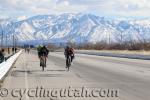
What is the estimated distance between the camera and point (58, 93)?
16.5m

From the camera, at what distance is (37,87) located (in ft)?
61.9

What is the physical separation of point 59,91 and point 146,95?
3.29 m

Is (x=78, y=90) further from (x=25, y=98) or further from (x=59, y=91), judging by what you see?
(x=25, y=98)

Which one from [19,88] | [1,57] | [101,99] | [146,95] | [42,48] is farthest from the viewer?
[1,57]

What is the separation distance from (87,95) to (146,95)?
1994 millimetres

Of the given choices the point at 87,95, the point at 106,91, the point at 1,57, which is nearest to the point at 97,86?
the point at 106,91

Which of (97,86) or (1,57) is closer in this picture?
(97,86)

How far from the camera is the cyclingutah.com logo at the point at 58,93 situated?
15625 mm

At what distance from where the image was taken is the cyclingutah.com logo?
51.3ft

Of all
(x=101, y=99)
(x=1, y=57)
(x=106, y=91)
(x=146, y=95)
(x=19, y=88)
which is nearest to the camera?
(x=101, y=99)

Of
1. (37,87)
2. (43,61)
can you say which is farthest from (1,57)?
(37,87)

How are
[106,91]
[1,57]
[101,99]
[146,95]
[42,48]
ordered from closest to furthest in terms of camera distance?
[101,99], [146,95], [106,91], [42,48], [1,57]

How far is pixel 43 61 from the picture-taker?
31.3m

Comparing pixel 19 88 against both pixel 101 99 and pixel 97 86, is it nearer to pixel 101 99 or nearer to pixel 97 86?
pixel 97 86
